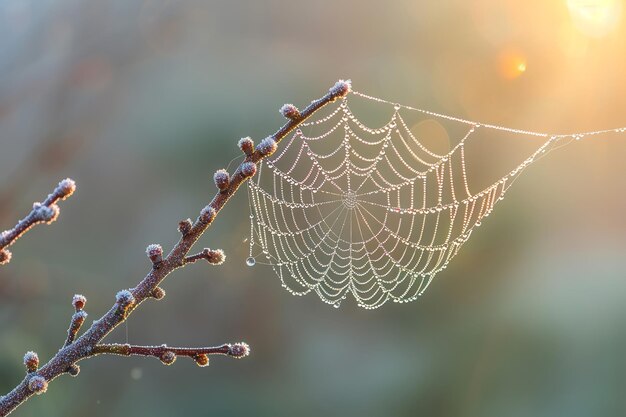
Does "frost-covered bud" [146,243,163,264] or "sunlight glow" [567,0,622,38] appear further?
"sunlight glow" [567,0,622,38]

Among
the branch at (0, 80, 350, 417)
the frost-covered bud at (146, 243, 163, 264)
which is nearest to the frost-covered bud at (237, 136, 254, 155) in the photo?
the branch at (0, 80, 350, 417)

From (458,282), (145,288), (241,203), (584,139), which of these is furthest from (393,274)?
(145,288)

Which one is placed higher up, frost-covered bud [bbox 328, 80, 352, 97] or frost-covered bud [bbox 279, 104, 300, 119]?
frost-covered bud [bbox 328, 80, 352, 97]

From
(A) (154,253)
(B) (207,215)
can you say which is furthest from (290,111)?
(A) (154,253)

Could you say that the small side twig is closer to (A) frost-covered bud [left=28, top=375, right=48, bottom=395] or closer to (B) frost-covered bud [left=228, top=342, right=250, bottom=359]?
(A) frost-covered bud [left=28, top=375, right=48, bottom=395]

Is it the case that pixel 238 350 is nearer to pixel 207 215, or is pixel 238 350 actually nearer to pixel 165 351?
pixel 165 351

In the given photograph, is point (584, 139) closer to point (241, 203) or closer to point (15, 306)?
point (241, 203)
